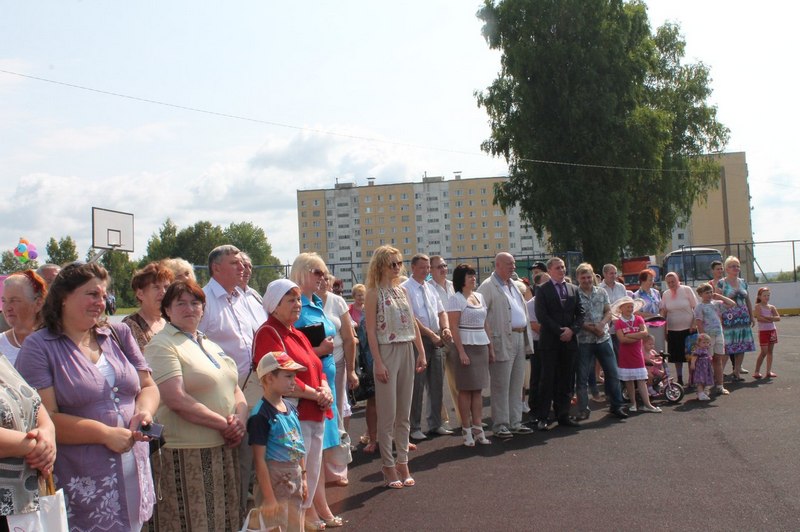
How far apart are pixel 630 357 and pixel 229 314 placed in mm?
6335

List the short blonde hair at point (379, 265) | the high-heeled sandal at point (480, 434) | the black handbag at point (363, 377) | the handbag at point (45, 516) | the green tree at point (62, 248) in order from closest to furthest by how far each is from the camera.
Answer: the handbag at point (45, 516) → the short blonde hair at point (379, 265) → the black handbag at point (363, 377) → the high-heeled sandal at point (480, 434) → the green tree at point (62, 248)

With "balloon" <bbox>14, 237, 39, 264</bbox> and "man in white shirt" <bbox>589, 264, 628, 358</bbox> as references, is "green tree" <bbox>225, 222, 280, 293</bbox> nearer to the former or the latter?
"balloon" <bbox>14, 237, 39, 264</bbox>

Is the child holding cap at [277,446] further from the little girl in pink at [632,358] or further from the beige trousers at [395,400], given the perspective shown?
the little girl in pink at [632,358]

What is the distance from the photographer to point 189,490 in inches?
171

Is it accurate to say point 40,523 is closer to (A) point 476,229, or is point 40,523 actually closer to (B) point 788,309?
(B) point 788,309

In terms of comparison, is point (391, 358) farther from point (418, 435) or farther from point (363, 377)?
point (418, 435)

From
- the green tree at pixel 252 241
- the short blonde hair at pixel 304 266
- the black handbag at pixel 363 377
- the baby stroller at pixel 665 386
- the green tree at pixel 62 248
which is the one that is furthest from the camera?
the green tree at pixel 252 241

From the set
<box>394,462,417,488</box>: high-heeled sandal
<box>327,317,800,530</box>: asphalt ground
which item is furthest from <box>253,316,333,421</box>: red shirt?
<box>394,462,417,488</box>: high-heeled sandal

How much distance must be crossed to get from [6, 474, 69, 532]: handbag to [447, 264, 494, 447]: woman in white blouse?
564 cm

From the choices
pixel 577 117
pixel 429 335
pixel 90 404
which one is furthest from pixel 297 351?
pixel 577 117

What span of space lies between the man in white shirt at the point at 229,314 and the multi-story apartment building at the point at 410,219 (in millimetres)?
109975

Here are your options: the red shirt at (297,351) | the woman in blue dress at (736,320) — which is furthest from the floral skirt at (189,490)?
the woman in blue dress at (736,320)

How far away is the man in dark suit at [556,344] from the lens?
9555 millimetres

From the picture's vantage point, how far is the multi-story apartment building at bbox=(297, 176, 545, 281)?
117750 mm
